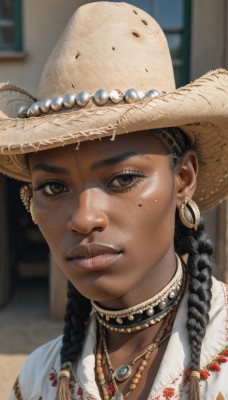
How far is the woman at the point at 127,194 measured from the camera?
130 centimetres

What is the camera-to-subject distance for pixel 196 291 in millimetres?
1487

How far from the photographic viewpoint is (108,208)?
1.31 m

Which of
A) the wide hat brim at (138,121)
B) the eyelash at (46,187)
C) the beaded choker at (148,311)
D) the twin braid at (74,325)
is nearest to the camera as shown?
the wide hat brim at (138,121)

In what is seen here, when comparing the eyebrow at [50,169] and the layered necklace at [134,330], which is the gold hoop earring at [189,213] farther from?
the eyebrow at [50,169]

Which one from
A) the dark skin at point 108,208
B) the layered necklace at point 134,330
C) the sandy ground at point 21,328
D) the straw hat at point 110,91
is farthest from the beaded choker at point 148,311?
the sandy ground at point 21,328

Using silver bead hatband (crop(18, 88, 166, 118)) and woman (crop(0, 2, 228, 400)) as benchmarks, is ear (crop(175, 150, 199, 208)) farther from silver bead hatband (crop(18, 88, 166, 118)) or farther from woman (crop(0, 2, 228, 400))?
silver bead hatband (crop(18, 88, 166, 118))

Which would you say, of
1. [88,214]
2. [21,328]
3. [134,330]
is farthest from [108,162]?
[21,328]

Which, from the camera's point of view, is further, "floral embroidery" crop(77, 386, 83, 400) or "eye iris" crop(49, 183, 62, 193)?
"floral embroidery" crop(77, 386, 83, 400)

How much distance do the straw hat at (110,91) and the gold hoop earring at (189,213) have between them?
0.19 meters

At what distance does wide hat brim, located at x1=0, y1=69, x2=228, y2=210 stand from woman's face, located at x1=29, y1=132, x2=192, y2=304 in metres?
0.06

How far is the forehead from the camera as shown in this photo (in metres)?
1.32

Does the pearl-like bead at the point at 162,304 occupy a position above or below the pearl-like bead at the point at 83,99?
below

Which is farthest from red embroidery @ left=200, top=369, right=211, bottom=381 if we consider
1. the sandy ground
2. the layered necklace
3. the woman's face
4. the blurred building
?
the blurred building

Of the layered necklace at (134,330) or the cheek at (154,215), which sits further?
the layered necklace at (134,330)
